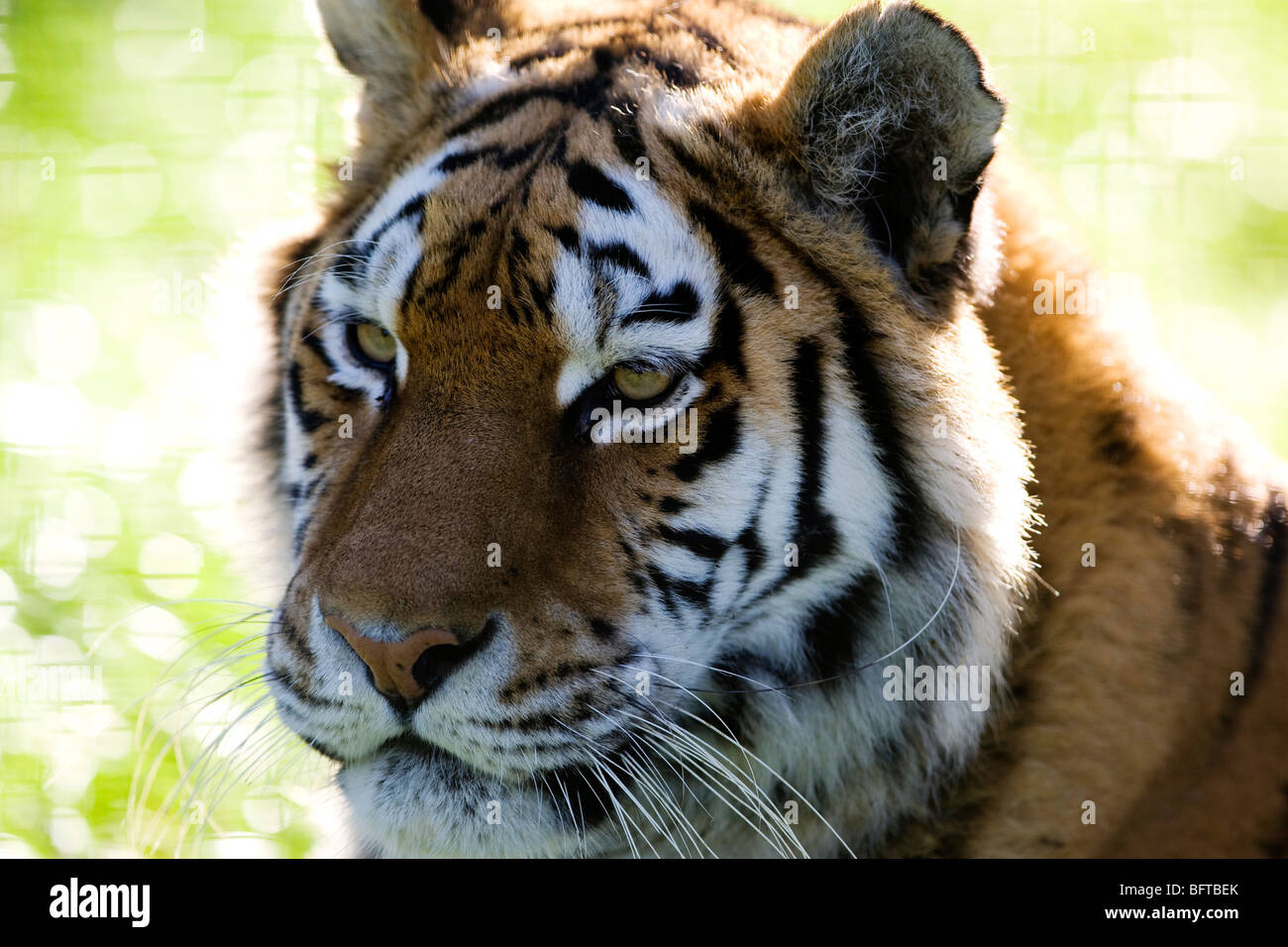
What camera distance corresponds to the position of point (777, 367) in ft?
5.49

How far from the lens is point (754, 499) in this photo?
169cm

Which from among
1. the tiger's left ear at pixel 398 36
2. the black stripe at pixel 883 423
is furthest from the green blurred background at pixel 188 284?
the black stripe at pixel 883 423

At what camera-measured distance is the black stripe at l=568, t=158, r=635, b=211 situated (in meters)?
1.70

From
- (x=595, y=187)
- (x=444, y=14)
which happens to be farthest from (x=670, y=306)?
(x=444, y=14)

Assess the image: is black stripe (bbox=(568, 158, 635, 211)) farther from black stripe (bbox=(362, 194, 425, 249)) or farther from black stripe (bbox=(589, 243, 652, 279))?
black stripe (bbox=(362, 194, 425, 249))

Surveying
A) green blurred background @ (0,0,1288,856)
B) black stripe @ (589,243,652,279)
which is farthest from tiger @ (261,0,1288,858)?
green blurred background @ (0,0,1288,856)

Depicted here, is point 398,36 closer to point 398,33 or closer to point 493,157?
point 398,33

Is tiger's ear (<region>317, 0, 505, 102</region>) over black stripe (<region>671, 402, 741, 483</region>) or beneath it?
over

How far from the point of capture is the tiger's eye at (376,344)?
1758 millimetres

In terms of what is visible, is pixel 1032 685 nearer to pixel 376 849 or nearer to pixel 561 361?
pixel 561 361

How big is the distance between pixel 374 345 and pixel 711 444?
0.47m

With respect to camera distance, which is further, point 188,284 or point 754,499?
point 188,284

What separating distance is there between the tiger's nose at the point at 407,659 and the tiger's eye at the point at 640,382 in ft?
1.21
